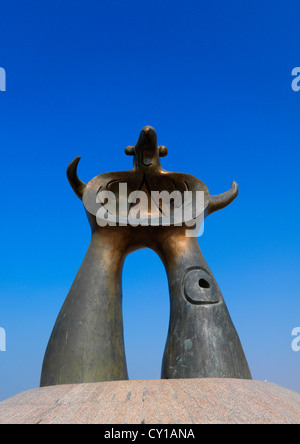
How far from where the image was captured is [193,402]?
302 cm

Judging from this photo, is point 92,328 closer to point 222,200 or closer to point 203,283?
point 203,283

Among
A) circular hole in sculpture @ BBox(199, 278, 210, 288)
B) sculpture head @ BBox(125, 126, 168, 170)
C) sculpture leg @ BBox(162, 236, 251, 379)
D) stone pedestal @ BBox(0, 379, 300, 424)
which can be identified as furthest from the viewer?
sculpture head @ BBox(125, 126, 168, 170)

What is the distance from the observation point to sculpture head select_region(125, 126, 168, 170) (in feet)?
20.0

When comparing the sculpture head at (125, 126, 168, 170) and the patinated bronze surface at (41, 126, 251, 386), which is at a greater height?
the sculpture head at (125, 126, 168, 170)

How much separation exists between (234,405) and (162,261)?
9.65ft

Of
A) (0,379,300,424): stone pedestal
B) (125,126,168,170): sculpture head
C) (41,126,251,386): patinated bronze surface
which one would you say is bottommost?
(0,379,300,424): stone pedestal

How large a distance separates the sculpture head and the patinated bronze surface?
0.05 feet

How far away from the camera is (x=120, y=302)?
5480mm

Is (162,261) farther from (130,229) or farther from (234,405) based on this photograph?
(234,405)

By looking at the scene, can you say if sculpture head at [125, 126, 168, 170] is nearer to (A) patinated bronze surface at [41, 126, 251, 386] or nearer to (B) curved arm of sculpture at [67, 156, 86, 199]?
(A) patinated bronze surface at [41, 126, 251, 386]

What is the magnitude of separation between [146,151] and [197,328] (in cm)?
291

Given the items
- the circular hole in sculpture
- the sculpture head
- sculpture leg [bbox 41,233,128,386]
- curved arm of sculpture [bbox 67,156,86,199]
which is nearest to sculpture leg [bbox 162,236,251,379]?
the circular hole in sculpture

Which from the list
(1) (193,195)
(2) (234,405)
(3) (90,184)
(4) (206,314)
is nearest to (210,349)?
(4) (206,314)

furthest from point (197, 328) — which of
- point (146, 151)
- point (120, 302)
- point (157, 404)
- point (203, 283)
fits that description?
point (146, 151)
